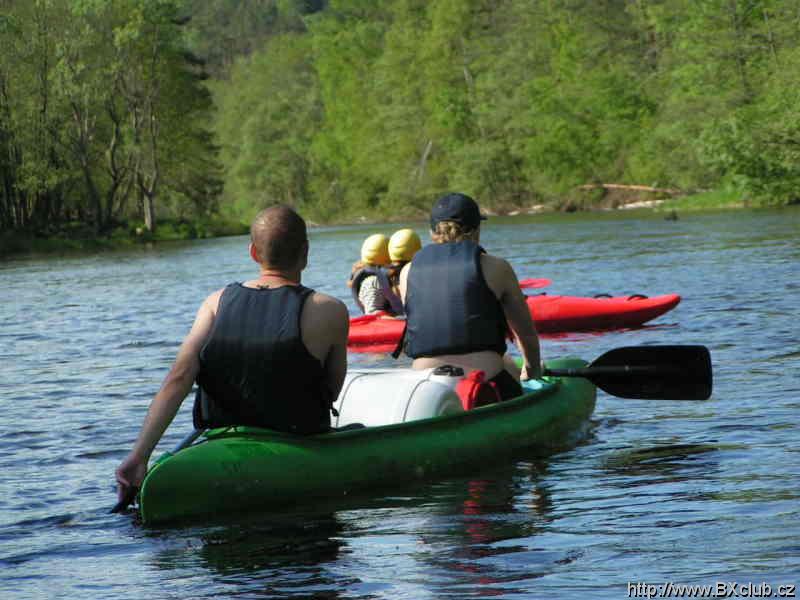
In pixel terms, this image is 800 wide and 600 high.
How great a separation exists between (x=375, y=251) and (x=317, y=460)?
21.0 ft

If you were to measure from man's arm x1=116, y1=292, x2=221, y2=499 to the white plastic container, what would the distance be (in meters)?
1.33

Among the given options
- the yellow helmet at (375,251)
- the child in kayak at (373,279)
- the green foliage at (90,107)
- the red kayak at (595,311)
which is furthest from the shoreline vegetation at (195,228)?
the yellow helmet at (375,251)

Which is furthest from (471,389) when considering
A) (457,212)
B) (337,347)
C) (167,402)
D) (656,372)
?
(167,402)

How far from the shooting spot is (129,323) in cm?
1794

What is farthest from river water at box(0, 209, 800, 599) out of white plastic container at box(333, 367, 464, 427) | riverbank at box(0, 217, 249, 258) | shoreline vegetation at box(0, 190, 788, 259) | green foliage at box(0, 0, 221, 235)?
green foliage at box(0, 0, 221, 235)

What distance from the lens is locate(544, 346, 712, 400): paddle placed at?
7781 mm

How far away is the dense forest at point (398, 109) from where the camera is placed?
47.0m

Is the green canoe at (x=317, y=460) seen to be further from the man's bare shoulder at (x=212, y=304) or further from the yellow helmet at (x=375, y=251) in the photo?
the yellow helmet at (x=375, y=251)

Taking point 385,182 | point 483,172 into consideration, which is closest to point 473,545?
point 483,172

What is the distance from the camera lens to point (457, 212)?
6844 mm

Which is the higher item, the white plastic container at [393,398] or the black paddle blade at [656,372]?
the white plastic container at [393,398]

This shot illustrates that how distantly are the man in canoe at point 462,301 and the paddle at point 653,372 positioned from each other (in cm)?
121

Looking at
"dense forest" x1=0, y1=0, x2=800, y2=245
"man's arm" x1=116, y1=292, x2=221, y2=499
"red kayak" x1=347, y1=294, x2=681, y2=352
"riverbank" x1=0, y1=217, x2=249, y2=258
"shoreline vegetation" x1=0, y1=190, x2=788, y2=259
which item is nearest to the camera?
"man's arm" x1=116, y1=292, x2=221, y2=499

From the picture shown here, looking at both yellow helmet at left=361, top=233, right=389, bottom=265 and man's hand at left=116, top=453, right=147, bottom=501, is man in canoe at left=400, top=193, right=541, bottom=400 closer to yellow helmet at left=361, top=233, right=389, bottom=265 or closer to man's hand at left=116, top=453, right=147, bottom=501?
man's hand at left=116, top=453, right=147, bottom=501
